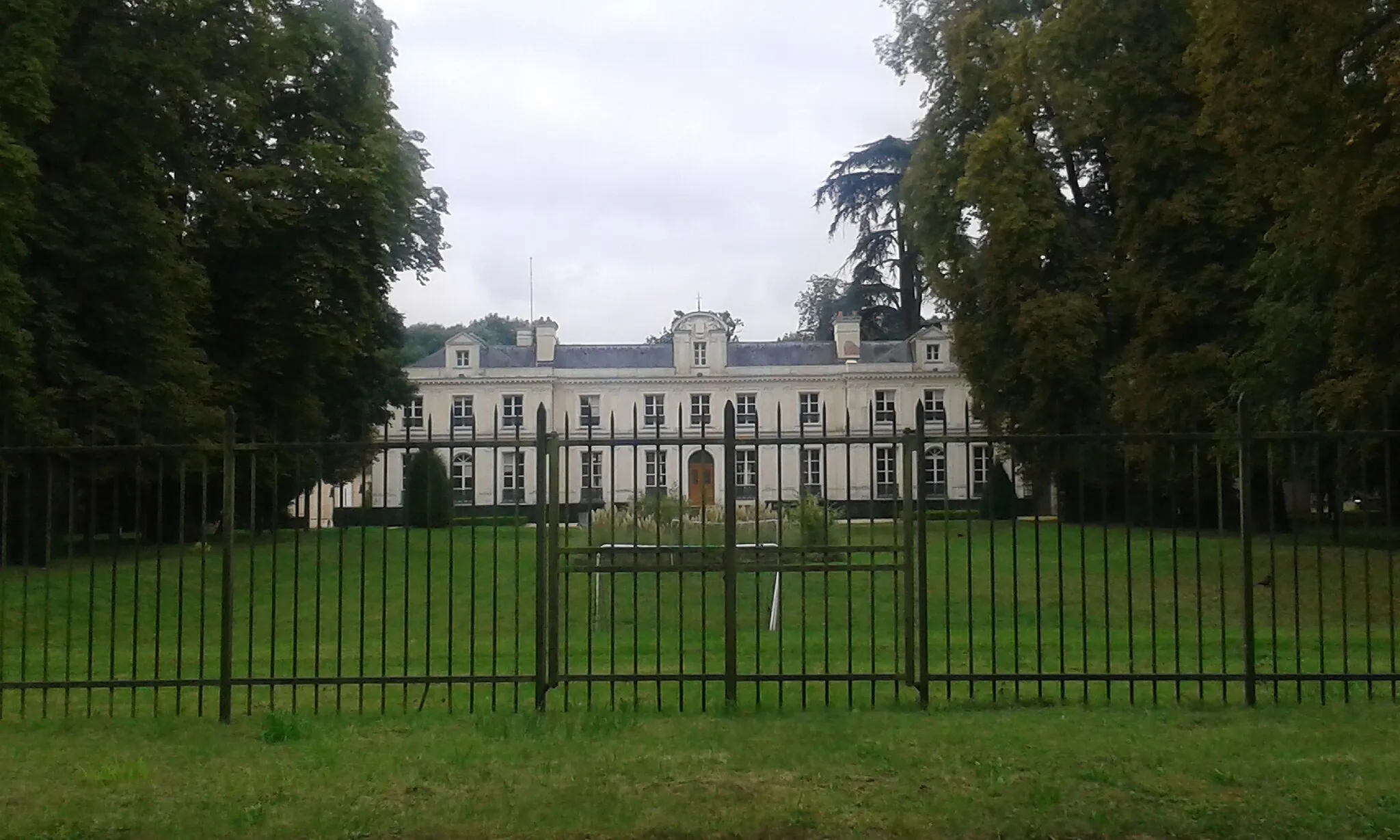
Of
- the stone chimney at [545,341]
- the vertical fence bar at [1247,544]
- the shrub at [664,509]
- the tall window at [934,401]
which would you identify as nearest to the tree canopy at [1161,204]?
the shrub at [664,509]

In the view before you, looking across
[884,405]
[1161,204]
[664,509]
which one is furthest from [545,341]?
[664,509]

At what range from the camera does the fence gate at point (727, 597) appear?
768cm

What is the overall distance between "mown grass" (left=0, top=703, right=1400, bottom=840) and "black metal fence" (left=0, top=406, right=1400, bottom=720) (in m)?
0.51

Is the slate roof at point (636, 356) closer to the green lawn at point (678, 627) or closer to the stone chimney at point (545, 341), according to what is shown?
the stone chimney at point (545, 341)

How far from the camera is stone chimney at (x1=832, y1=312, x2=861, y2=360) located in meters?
48.4

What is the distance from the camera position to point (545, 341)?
167ft

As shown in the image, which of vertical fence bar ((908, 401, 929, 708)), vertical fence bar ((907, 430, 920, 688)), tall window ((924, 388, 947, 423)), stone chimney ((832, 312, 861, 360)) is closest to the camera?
vertical fence bar ((908, 401, 929, 708))

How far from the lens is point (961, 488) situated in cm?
4525

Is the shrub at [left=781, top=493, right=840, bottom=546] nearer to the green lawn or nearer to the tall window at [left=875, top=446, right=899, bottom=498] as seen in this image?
the green lawn

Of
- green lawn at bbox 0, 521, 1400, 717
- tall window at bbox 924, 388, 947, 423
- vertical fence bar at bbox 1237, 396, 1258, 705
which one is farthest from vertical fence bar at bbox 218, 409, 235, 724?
tall window at bbox 924, 388, 947, 423

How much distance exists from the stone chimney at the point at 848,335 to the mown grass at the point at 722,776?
41085 mm

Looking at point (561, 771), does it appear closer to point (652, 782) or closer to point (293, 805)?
point (652, 782)

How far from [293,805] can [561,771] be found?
127cm

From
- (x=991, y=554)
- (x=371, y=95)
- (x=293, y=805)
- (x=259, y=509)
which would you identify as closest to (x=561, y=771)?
(x=293, y=805)
